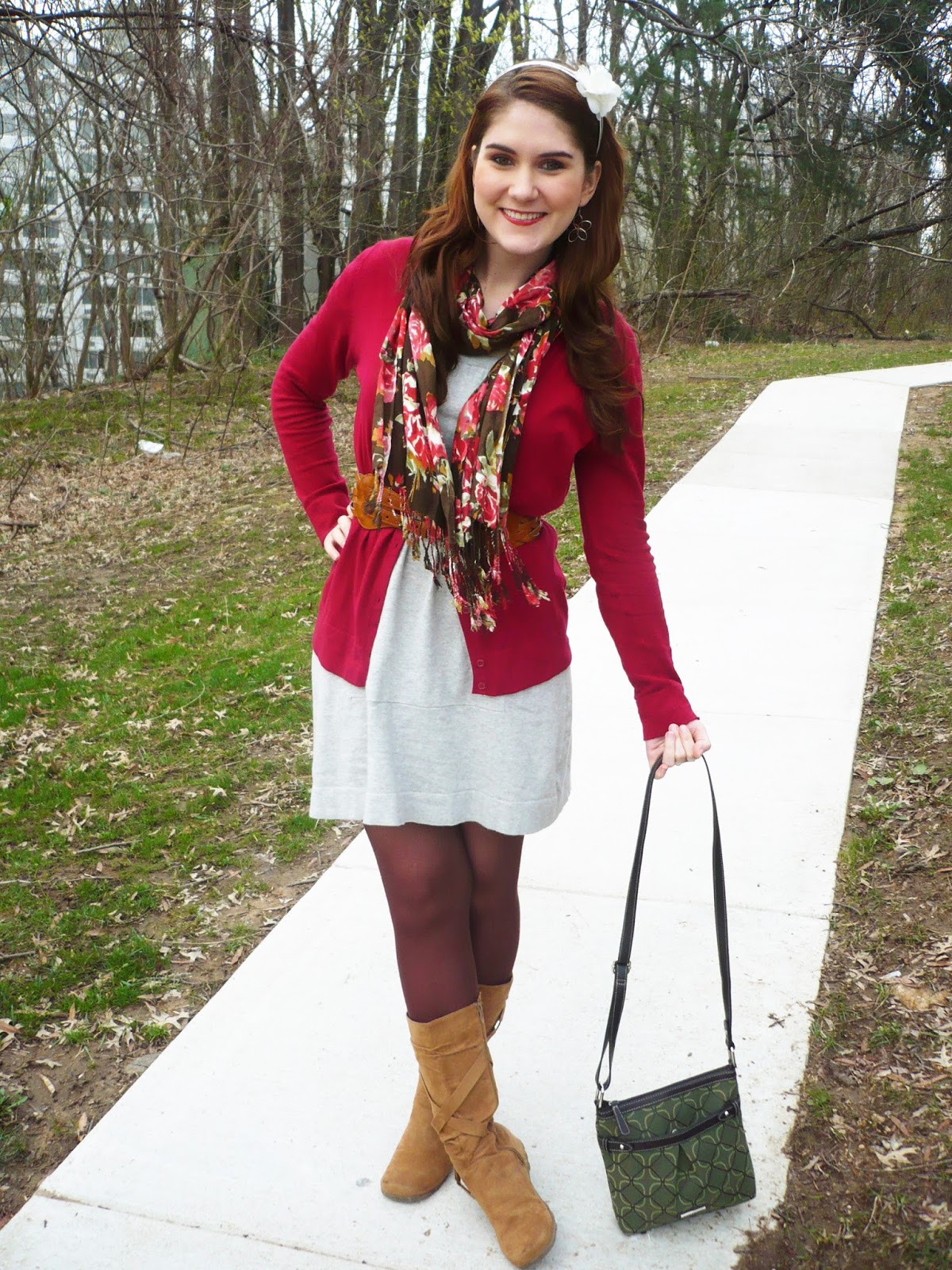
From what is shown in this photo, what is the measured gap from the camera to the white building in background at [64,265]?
988cm

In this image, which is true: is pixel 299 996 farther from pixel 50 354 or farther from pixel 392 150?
pixel 392 150

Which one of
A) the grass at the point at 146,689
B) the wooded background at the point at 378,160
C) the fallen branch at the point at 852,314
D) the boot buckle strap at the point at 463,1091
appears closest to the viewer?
the boot buckle strap at the point at 463,1091

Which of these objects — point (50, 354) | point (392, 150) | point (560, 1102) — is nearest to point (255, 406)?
point (50, 354)

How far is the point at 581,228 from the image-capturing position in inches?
82.6

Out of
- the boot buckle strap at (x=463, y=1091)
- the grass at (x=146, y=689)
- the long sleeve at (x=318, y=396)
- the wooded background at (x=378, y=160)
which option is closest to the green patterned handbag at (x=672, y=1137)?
the boot buckle strap at (x=463, y=1091)

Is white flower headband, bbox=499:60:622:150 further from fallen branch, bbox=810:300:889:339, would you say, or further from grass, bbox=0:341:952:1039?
fallen branch, bbox=810:300:889:339

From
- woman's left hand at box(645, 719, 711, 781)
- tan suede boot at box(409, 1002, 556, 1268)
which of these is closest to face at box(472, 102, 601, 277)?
woman's left hand at box(645, 719, 711, 781)

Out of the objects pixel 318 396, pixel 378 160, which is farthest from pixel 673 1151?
pixel 378 160

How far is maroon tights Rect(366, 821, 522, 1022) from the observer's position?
212 cm

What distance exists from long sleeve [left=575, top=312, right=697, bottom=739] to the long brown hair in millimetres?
88

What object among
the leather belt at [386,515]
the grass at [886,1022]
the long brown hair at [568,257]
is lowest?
the grass at [886,1022]

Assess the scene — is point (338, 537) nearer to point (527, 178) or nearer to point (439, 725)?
point (439, 725)

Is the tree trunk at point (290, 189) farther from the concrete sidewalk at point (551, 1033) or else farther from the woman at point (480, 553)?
the woman at point (480, 553)

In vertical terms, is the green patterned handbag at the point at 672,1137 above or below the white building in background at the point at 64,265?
below
